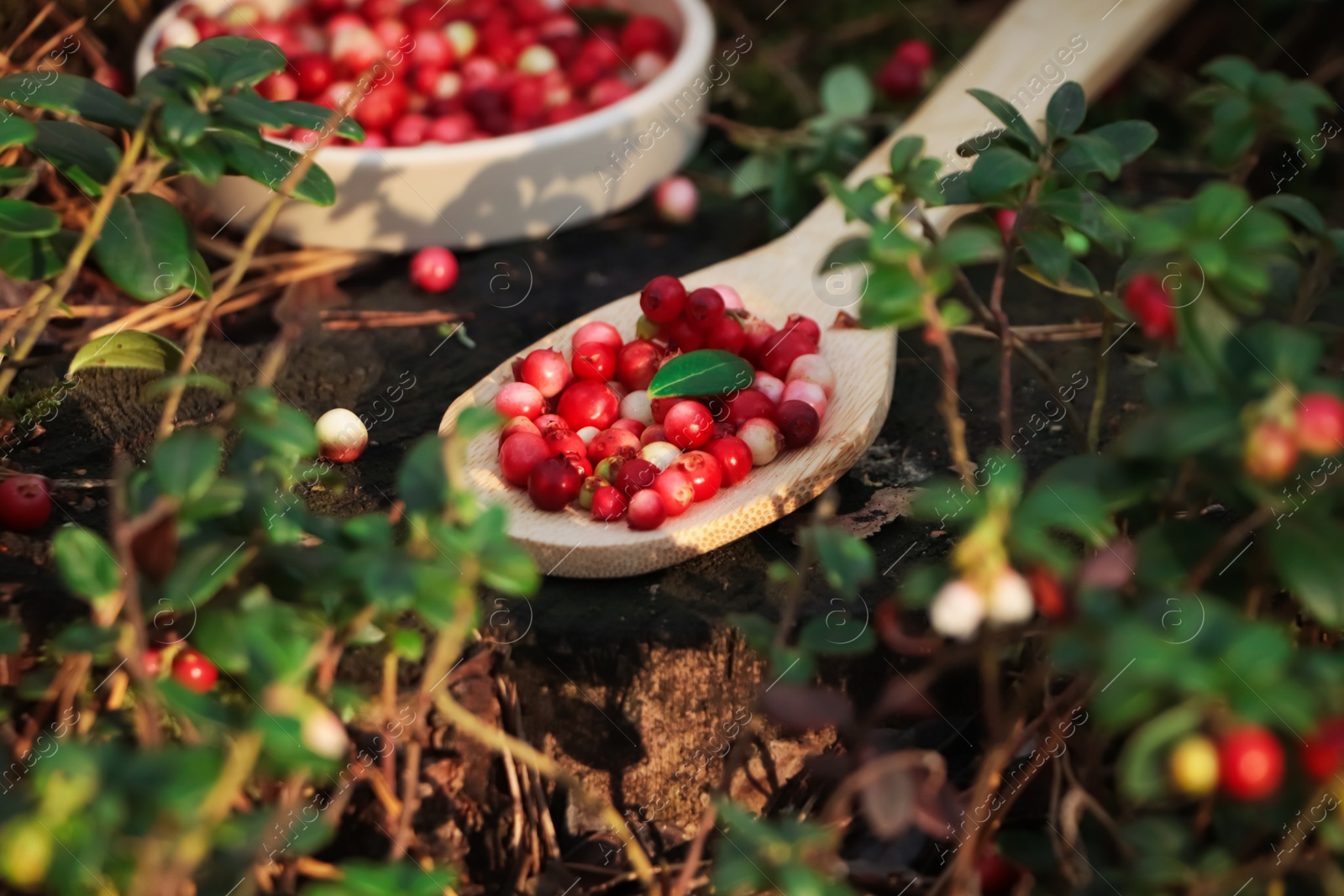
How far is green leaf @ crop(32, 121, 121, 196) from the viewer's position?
139cm

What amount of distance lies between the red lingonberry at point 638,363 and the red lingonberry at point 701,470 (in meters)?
0.21

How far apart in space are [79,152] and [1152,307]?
1.25 m

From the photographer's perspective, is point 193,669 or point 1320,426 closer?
point 1320,426

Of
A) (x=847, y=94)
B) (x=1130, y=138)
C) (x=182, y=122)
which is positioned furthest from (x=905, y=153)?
(x=847, y=94)

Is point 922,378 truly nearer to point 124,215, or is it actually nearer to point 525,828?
point 525,828

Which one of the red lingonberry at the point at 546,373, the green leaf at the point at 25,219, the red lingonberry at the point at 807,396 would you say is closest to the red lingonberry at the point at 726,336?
the red lingonberry at the point at 807,396

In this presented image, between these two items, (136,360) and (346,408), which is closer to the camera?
(136,360)

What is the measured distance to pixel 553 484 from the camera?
1.51 m

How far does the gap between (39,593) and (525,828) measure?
2.15ft

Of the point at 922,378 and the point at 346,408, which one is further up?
the point at 346,408

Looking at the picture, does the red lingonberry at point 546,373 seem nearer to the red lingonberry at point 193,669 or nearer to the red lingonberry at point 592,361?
the red lingonberry at point 592,361

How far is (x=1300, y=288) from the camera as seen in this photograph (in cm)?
142

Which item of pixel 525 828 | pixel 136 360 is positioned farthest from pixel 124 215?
pixel 525 828

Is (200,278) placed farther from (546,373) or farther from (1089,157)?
(1089,157)
